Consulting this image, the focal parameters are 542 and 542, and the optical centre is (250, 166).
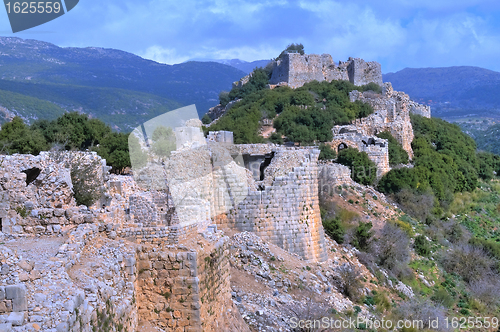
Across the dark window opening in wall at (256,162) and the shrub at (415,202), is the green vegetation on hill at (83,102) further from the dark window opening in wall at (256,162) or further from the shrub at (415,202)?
the dark window opening in wall at (256,162)

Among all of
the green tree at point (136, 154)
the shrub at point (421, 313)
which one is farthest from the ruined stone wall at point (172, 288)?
the green tree at point (136, 154)

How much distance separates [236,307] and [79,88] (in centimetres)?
3194

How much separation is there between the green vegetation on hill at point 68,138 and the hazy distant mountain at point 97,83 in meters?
4.00

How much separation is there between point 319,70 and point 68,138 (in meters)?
26.3

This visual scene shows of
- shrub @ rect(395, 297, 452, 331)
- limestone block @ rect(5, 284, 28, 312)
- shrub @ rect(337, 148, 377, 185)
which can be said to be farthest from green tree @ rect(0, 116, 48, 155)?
limestone block @ rect(5, 284, 28, 312)

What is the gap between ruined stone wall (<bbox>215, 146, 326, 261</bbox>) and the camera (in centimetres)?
1219

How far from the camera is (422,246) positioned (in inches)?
776

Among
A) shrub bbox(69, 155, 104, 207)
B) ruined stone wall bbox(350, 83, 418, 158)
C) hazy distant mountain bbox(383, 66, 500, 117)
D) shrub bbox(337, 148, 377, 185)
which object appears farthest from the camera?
hazy distant mountain bbox(383, 66, 500, 117)

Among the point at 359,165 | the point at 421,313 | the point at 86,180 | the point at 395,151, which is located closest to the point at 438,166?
the point at 395,151

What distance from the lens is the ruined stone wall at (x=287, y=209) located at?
12.2 meters

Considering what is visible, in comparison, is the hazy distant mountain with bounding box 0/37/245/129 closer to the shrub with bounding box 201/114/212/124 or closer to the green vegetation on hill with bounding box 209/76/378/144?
the shrub with bounding box 201/114/212/124

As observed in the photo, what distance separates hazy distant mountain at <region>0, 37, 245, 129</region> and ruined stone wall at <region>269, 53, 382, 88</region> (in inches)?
262

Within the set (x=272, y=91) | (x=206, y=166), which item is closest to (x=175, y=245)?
(x=206, y=166)

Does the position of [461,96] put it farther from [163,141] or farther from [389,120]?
[163,141]
